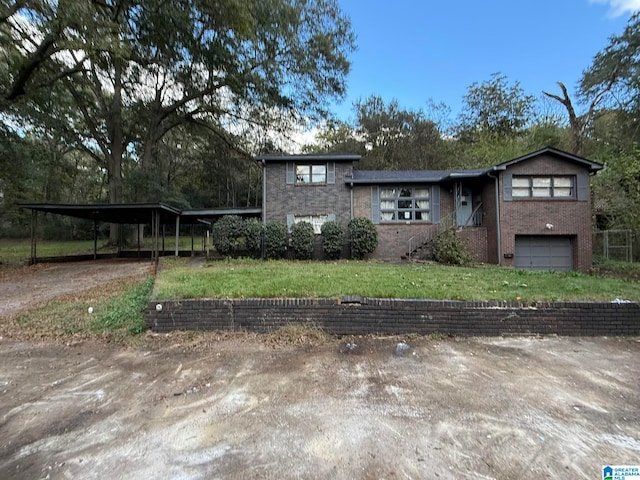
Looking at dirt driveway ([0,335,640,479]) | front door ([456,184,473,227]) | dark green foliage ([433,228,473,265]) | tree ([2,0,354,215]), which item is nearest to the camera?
dirt driveway ([0,335,640,479])

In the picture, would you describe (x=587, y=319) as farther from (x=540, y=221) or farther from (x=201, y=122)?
(x=201, y=122)

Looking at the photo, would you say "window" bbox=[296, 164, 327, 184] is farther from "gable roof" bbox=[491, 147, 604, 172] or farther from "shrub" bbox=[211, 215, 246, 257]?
"gable roof" bbox=[491, 147, 604, 172]

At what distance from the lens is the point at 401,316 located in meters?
4.83

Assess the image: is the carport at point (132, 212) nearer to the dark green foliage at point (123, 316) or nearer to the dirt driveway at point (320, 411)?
the dark green foliage at point (123, 316)

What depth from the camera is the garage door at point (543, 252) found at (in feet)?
43.6

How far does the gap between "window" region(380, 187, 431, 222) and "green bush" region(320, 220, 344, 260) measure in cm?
230

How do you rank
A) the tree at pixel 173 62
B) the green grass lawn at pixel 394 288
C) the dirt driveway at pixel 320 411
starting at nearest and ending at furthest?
1. the dirt driveway at pixel 320 411
2. the green grass lawn at pixel 394 288
3. the tree at pixel 173 62

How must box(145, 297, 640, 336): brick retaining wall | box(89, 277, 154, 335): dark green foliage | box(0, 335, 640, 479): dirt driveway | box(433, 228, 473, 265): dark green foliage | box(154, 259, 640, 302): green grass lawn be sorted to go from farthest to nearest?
box(433, 228, 473, 265): dark green foliage < box(154, 259, 640, 302): green grass lawn < box(89, 277, 154, 335): dark green foliage < box(145, 297, 640, 336): brick retaining wall < box(0, 335, 640, 479): dirt driveway

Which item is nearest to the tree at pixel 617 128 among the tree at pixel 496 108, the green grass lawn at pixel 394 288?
the tree at pixel 496 108

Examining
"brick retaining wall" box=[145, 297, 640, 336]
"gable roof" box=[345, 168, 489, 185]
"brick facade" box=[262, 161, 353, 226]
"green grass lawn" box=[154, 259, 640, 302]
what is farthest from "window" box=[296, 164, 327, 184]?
"brick retaining wall" box=[145, 297, 640, 336]

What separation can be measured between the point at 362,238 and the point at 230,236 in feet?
18.1

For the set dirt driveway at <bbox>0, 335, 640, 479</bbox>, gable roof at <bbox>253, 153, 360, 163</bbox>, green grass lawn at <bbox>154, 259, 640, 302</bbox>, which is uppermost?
gable roof at <bbox>253, 153, 360, 163</bbox>

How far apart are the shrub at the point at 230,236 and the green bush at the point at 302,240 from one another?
6.90ft

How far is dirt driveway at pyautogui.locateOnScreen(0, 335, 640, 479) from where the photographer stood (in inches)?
86.0
